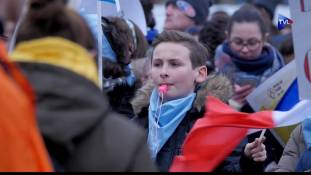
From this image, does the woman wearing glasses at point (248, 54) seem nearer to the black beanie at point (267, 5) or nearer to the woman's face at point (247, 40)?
the woman's face at point (247, 40)

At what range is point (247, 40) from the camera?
6863 mm

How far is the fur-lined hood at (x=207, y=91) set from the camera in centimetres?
446

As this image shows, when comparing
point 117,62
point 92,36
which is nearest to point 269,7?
point 117,62

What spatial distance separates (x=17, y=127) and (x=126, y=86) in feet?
8.79

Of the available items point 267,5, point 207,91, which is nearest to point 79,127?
point 207,91

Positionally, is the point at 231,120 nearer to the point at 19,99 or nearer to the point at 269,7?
the point at 19,99

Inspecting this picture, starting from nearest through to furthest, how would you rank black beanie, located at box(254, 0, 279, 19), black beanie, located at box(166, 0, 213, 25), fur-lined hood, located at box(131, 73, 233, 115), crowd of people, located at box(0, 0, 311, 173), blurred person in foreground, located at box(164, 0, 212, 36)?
crowd of people, located at box(0, 0, 311, 173) → fur-lined hood, located at box(131, 73, 233, 115) → black beanie, located at box(166, 0, 213, 25) → blurred person in foreground, located at box(164, 0, 212, 36) → black beanie, located at box(254, 0, 279, 19)

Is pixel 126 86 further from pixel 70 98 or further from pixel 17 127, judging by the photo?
pixel 17 127

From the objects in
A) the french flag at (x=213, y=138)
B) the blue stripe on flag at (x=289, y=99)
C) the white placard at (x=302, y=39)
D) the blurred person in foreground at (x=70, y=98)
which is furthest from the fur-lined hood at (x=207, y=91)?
the blurred person in foreground at (x=70, y=98)

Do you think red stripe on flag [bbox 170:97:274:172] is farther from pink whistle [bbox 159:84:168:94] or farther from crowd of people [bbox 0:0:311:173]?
pink whistle [bbox 159:84:168:94]

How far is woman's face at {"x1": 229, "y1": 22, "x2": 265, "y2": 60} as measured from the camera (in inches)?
268

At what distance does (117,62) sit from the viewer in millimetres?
4934

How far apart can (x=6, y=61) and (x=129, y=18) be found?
3.44m

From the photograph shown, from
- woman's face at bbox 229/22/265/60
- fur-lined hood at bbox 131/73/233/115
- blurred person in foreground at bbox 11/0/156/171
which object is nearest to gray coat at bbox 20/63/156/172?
blurred person in foreground at bbox 11/0/156/171
